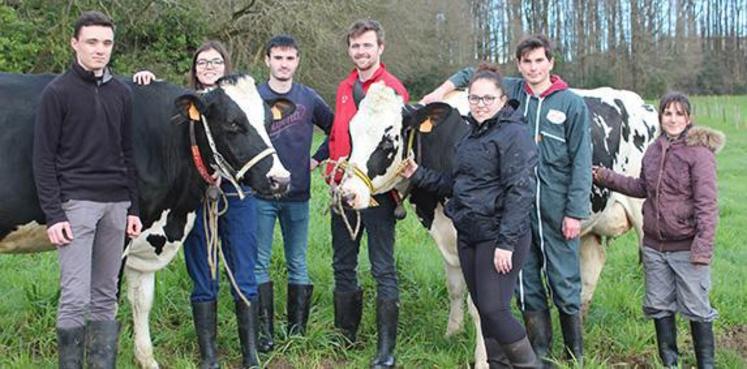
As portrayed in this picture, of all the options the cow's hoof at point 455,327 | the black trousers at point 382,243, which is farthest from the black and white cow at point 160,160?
the cow's hoof at point 455,327

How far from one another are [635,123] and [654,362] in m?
2.20

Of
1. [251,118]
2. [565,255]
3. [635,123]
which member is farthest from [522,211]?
[635,123]

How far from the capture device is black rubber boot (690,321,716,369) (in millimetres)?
4766

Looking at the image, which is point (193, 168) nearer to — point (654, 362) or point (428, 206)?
point (428, 206)

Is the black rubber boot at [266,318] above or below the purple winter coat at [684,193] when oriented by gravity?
below

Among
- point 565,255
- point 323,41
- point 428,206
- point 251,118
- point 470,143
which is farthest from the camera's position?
point 323,41

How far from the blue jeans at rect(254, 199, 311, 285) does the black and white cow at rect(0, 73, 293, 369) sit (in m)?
0.60

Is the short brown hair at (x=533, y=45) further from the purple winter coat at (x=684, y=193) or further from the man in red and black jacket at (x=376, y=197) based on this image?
the purple winter coat at (x=684, y=193)

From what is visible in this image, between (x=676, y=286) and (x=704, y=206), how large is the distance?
555 mm

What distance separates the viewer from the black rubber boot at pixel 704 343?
4.77 meters

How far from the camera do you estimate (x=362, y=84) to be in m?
5.08

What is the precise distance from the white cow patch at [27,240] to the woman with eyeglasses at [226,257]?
855 mm

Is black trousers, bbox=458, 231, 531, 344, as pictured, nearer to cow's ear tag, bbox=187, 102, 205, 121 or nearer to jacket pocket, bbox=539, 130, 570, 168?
jacket pocket, bbox=539, 130, 570, 168

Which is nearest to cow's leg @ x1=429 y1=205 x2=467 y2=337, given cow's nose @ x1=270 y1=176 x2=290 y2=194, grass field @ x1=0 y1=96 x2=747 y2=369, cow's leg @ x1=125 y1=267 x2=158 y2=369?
grass field @ x1=0 y1=96 x2=747 y2=369
